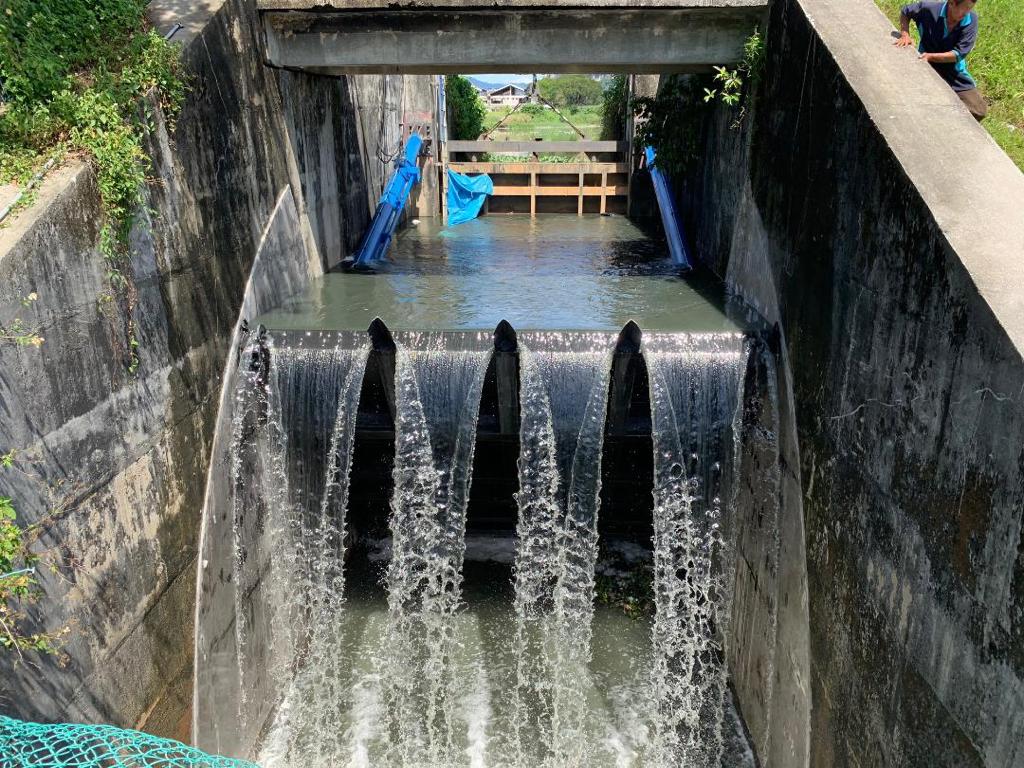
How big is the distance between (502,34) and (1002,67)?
471 cm

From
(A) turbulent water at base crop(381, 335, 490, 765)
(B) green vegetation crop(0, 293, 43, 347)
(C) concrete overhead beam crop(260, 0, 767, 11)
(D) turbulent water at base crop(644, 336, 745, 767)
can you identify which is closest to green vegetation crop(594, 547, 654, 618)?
(D) turbulent water at base crop(644, 336, 745, 767)

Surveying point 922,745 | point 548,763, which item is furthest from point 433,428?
point 922,745

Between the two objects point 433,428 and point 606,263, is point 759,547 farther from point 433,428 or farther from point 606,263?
point 606,263

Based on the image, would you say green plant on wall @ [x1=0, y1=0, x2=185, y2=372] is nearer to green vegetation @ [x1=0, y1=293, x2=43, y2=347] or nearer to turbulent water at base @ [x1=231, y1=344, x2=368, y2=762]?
green vegetation @ [x1=0, y1=293, x2=43, y2=347]

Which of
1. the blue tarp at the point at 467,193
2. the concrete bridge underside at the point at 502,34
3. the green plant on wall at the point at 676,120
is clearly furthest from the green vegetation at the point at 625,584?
the blue tarp at the point at 467,193

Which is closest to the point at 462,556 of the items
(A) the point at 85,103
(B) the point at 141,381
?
(B) the point at 141,381

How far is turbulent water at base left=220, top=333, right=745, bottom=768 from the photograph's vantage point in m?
6.37

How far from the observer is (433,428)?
6.59 metres

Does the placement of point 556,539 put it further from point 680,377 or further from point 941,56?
point 941,56

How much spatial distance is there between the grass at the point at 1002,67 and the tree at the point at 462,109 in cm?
1096

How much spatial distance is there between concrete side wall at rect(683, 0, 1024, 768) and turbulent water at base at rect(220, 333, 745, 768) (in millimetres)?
911

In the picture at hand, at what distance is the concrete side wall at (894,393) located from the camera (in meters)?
3.27

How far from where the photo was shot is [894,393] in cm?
415

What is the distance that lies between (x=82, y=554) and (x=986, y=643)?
15.0ft
